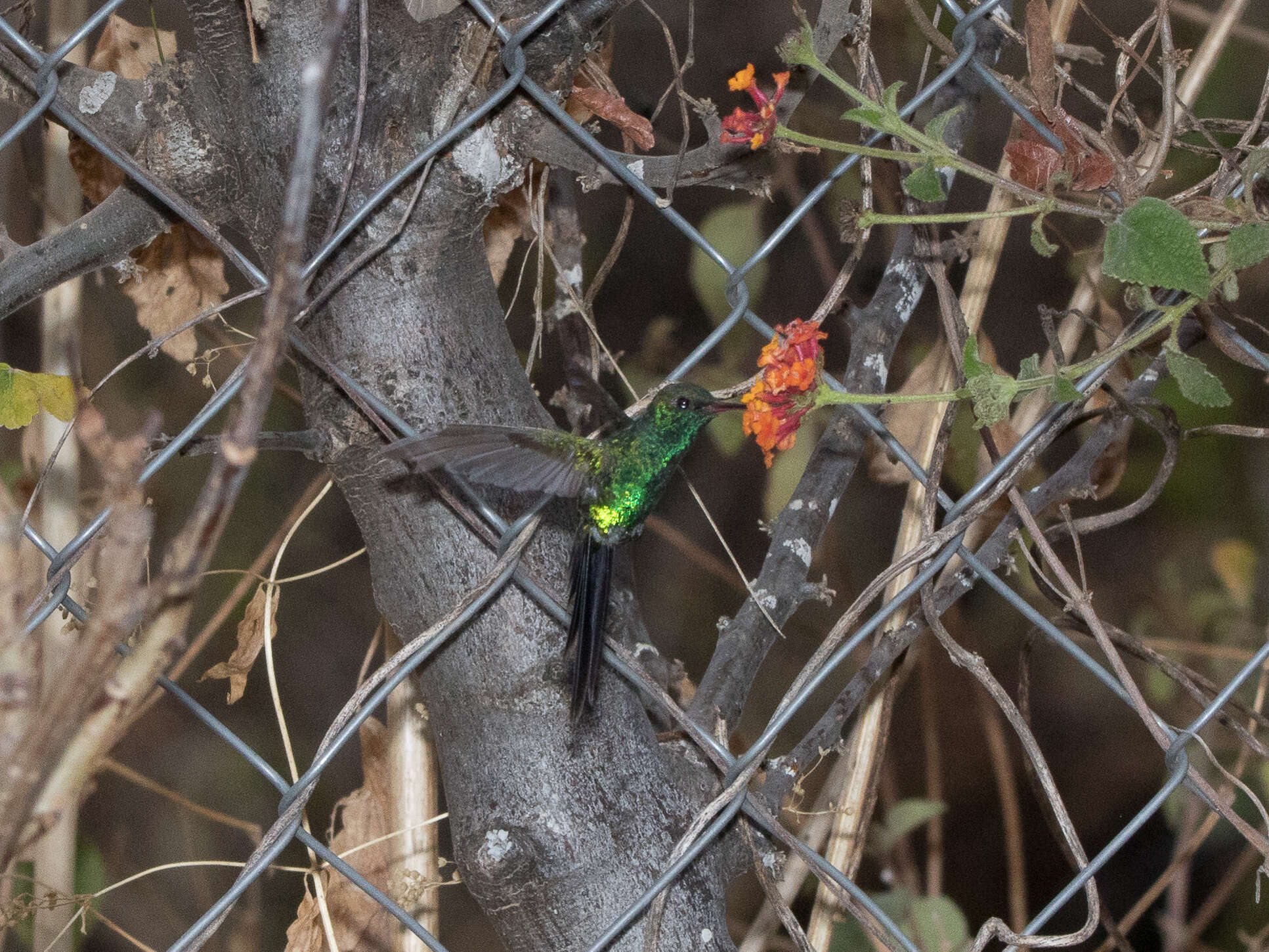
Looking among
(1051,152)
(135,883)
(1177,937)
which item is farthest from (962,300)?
(135,883)

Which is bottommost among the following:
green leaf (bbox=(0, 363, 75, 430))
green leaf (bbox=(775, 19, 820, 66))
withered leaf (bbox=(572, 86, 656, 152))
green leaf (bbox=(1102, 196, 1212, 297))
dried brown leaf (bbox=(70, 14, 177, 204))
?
green leaf (bbox=(1102, 196, 1212, 297))

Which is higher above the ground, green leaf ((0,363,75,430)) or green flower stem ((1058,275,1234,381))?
green leaf ((0,363,75,430))

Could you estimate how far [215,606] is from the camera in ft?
4.21

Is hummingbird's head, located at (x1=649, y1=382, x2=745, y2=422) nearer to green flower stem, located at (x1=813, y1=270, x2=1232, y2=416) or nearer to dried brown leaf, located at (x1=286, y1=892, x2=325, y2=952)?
green flower stem, located at (x1=813, y1=270, x2=1232, y2=416)

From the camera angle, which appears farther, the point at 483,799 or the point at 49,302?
the point at 49,302

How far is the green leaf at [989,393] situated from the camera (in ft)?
1.56

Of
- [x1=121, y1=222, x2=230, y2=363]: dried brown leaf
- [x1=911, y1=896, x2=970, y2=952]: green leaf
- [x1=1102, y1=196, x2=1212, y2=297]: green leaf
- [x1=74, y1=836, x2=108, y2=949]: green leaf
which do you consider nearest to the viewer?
[x1=1102, y1=196, x2=1212, y2=297]: green leaf

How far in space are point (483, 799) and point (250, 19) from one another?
1.32ft

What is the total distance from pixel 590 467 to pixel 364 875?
14.5 inches

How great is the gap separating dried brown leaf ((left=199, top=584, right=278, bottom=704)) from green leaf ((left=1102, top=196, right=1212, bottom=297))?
19.9 inches

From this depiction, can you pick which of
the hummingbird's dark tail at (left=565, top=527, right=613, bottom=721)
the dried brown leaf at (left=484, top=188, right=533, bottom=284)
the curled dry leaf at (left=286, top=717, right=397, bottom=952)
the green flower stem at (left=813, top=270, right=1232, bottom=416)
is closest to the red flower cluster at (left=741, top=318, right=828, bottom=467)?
the green flower stem at (left=813, top=270, right=1232, bottom=416)

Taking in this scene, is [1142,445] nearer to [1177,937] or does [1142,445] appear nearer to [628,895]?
[1177,937]

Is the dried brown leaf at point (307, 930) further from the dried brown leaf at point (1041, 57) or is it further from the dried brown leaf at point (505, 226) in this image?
the dried brown leaf at point (1041, 57)

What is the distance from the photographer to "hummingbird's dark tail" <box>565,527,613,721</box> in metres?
0.51
